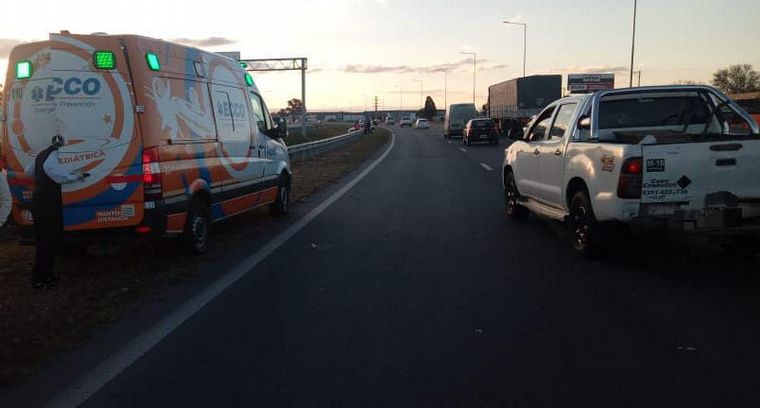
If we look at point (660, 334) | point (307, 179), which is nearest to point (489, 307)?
point (660, 334)

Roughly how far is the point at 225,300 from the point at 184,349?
50.6 inches

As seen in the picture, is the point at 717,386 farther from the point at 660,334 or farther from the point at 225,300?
the point at 225,300

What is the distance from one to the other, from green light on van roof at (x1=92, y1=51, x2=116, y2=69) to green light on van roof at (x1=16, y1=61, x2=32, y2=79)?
0.70 meters

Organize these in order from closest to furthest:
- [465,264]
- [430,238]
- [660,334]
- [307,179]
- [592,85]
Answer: [660,334] → [465,264] → [430,238] → [307,179] → [592,85]

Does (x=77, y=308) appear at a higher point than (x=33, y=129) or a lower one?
lower

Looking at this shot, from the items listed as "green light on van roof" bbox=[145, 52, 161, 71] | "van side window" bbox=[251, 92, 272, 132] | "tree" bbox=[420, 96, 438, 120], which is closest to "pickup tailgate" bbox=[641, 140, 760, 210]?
"green light on van roof" bbox=[145, 52, 161, 71]

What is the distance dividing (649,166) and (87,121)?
18.1 ft

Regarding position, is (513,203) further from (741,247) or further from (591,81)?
(591,81)

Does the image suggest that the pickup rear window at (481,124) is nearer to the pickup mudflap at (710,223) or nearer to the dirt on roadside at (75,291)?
the dirt on roadside at (75,291)

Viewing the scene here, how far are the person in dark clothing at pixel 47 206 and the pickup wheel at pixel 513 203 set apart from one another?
621 cm

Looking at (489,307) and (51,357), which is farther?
(489,307)

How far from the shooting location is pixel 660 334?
5.02 meters

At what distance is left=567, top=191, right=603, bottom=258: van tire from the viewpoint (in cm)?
728

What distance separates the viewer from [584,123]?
7.97 m
